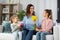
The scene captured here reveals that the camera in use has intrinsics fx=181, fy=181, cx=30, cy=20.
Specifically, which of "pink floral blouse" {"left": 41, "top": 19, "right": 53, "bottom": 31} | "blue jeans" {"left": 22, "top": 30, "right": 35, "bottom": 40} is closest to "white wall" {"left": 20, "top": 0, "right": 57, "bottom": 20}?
"pink floral blouse" {"left": 41, "top": 19, "right": 53, "bottom": 31}

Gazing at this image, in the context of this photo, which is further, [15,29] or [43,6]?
[43,6]

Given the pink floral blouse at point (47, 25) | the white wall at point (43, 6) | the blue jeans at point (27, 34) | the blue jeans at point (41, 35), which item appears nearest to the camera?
the blue jeans at point (41, 35)

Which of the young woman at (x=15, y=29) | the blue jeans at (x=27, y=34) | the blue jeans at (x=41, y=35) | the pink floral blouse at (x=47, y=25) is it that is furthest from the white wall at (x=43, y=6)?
the blue jeans at (x=41, y=35)

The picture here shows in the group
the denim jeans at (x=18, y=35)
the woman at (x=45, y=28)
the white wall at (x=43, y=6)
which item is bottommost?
the denim jeans at (x=18, y=35)

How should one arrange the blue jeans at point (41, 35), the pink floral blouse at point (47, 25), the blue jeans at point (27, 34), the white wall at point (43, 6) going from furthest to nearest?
1. the white wall at point (43, 6)
2. the pink floral blouse at point (47, 25)
3. the blue jeans at point (27, 34)
4. the blue jeans at point (41, 35)

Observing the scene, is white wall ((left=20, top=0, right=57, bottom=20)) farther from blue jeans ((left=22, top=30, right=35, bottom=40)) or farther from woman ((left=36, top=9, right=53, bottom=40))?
blue jeans ((left=22, top=30, right=35, bottom=40))

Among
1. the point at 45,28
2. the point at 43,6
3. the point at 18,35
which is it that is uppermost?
the point at 43,6

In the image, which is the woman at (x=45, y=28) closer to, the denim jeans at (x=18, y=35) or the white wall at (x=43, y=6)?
the denim jeans at (x=18, y=35)

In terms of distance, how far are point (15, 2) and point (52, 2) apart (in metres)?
1.33

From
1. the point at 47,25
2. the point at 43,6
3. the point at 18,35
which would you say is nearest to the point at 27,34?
the point at 18,35

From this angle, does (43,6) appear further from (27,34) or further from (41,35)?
(41,35)

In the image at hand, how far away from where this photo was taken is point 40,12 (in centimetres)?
621

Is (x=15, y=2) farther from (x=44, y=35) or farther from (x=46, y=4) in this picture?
(x=44, y=35)

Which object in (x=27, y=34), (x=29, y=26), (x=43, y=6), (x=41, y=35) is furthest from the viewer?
(x=43, y=6)
